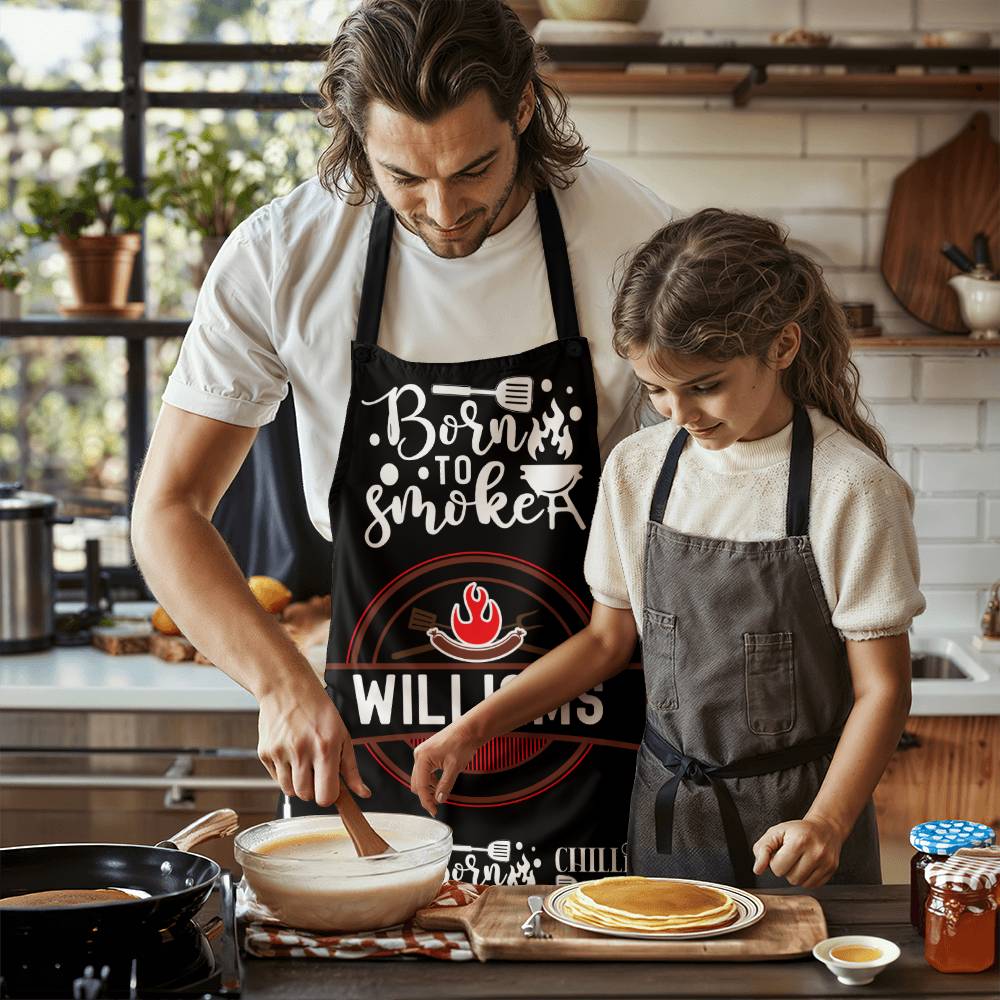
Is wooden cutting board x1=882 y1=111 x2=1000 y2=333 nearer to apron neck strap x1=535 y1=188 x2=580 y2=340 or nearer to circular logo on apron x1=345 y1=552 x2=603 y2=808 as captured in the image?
apron neck strap x1=535 y1=188 x2=580 y2=340

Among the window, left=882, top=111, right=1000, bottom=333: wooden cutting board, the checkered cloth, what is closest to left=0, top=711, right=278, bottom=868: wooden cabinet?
the window

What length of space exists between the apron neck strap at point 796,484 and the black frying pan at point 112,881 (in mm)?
730

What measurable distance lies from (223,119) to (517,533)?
89.2 inches

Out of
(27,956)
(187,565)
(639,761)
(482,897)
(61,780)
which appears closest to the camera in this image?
(27,956)

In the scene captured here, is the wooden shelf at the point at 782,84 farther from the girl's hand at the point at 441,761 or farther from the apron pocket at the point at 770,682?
the girl's hand at the point at 441,761

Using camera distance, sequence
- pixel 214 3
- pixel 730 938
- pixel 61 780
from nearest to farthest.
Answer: pixel 730 938, pixel 61 780, pixel 214 3

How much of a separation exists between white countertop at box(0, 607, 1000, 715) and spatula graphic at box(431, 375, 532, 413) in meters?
1.18

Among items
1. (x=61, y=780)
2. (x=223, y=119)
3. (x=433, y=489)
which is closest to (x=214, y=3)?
(x=223, y=119)

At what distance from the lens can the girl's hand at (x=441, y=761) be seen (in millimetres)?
1650

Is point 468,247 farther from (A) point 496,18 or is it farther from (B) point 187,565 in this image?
(B) point 187,565

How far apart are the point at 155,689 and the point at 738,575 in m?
1.56

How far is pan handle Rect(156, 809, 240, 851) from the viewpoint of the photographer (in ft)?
4.67

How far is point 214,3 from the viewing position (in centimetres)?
370

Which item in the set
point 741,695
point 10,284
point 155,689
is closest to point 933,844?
point 741,695
